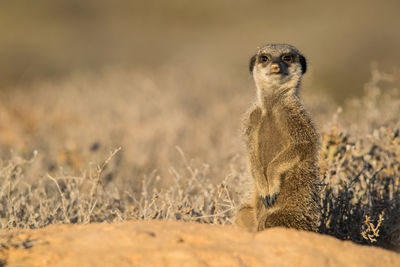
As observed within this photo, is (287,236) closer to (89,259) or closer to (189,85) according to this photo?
(89,259)

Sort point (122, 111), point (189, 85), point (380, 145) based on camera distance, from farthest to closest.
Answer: point (189, 85)
point (122, 111)
point (380, 145)

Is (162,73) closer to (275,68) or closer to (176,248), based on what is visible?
(275,68)

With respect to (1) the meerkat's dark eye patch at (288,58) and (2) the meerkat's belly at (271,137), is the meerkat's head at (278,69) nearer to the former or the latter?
(1) the meerkat's dark eye patch at (288,58)

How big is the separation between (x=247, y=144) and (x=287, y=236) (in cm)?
88

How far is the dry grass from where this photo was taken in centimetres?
368

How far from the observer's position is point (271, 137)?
3211 mm

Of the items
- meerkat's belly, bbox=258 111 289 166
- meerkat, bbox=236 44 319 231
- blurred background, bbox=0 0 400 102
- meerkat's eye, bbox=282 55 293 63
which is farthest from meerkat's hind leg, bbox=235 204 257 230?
blurred background, bbox=0 0 400 102

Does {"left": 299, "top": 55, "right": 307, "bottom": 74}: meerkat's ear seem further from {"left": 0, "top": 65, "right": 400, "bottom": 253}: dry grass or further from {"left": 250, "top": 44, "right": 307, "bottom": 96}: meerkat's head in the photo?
{"left": 0, "top": 65, "right": 400, "bottom": 253}: dry grass

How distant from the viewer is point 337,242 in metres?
2.54

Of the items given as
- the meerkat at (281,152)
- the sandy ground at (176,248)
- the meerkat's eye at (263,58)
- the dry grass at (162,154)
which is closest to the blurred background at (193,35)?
the dry grass at (162,154)

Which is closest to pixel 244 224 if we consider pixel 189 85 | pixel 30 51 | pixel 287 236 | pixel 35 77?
pixel 287 236

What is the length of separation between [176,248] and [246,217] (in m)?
0.93

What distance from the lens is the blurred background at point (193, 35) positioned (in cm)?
1381

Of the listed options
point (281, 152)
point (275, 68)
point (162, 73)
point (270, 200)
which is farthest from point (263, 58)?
→ point (162, 73)
